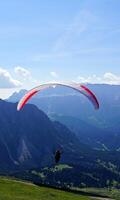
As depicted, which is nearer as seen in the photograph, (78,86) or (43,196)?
(78,86)

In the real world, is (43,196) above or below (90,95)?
below

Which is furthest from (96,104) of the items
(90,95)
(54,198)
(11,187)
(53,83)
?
(11,187)

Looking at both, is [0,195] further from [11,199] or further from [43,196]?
[43,196]

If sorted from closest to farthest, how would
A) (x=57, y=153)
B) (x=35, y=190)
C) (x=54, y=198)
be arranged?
(x=57, y=153), (x=54, y=198), (x=35, y=190)

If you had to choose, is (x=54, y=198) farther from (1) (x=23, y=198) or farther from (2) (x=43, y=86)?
(2) (x=43, y=86)

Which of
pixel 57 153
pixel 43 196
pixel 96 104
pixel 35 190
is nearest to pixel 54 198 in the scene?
pixel 43 196

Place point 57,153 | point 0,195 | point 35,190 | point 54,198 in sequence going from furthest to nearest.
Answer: point 35,190 → point 54,198 → point 0,195 → point 57,153

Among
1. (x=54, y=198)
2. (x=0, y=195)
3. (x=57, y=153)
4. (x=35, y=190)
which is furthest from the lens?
(x=35, y=190)

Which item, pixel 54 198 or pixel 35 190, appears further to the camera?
pixel 35 190

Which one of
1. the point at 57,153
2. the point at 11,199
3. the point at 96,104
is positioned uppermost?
the point at 96,104
